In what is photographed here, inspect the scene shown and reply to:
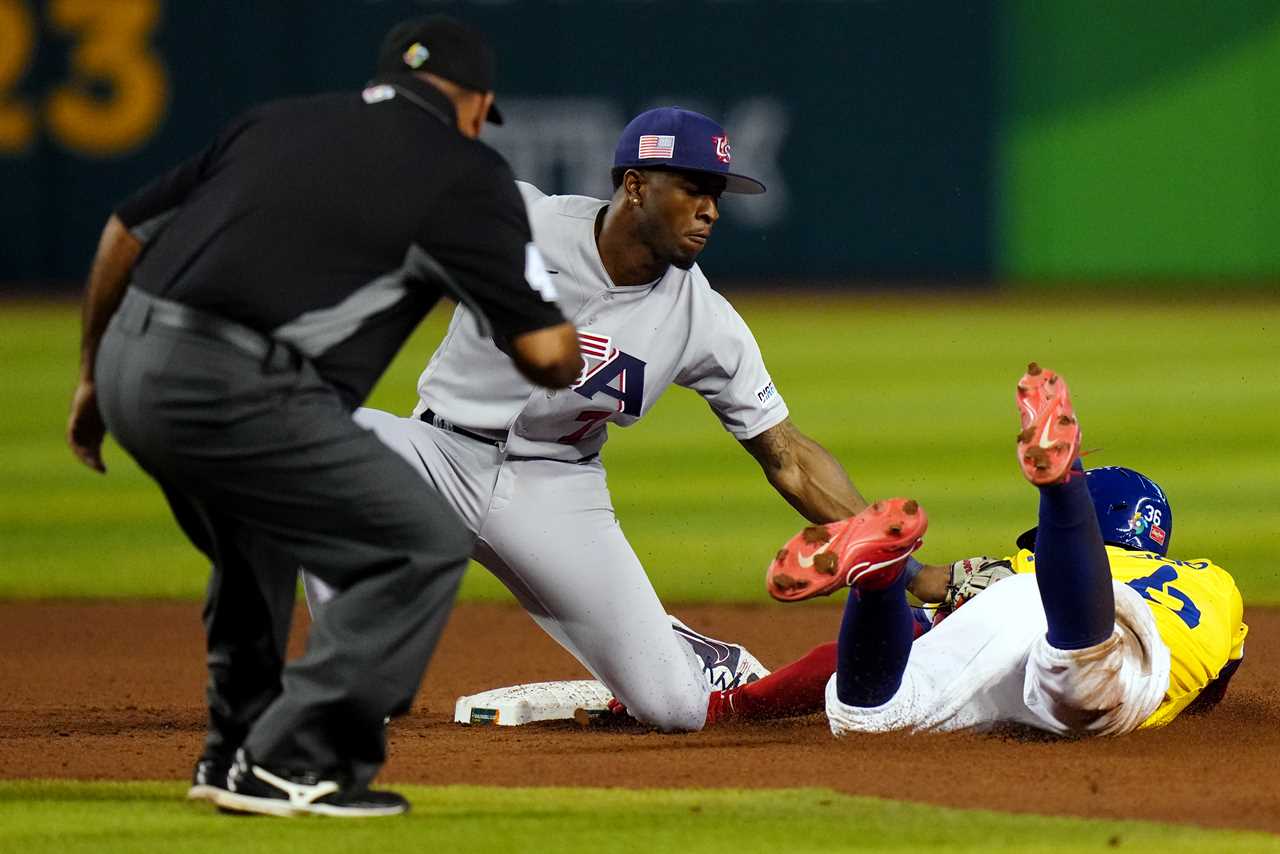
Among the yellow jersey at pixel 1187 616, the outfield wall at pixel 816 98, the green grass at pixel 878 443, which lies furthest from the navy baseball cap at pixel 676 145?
the outfield wall at pixel 816 98

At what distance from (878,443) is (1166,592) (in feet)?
22.2

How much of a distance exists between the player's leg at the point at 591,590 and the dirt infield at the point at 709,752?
0.12 meters

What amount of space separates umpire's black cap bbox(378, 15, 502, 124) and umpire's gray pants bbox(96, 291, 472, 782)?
64cm

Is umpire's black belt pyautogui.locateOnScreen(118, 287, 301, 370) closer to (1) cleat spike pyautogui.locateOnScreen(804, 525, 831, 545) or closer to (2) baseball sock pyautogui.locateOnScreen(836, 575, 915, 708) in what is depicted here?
(1) cleat spike pyautogui.locateOnScreen(804, 525, 831, 545)

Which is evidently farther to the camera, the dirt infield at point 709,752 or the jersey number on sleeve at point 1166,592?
the jersey number on sleeve at point 1166,592

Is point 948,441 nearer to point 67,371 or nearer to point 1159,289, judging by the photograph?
point 67,371

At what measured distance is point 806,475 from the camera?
5270 mm

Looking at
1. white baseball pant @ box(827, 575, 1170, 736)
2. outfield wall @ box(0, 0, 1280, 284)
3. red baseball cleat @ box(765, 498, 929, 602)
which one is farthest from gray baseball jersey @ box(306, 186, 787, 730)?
outfield wall @ box(0, 0, 1280, 284)

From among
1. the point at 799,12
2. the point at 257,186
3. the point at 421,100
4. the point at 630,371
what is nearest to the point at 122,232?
the point at 257,186

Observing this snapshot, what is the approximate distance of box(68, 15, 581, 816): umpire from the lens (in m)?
3.73

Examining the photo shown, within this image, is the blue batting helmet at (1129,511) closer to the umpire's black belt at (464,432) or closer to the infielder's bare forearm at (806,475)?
the infielder's bare forearm at (806,475)

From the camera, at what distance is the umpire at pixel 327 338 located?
3730 millimetres

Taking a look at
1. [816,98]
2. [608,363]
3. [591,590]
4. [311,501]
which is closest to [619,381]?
[608,363]

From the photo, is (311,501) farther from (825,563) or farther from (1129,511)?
(1129,511)
